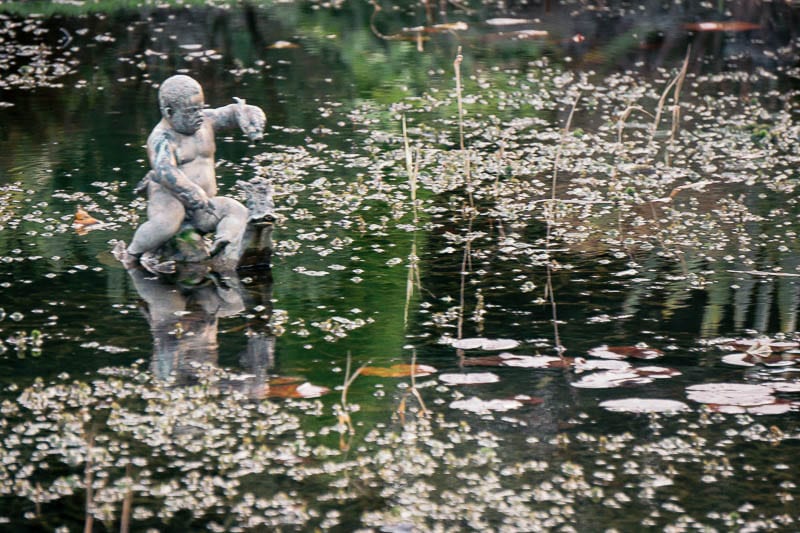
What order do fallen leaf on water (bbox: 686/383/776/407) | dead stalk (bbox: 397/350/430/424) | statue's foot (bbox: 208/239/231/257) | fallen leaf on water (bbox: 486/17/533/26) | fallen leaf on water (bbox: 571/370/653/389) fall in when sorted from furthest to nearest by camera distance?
fallen leaf on water (bbox: 486/17/533/26), statue's foot (bbox: 208/239/231/257), fallen leaf on water (bbox: 571/370/653/389), fallen leaf on water (bbox: 686/383/776/407), dead stalk (bbox: 397/350/430/424)

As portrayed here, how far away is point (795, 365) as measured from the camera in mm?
6629

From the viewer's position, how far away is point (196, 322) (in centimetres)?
715

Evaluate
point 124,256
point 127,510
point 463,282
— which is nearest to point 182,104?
point 124,256

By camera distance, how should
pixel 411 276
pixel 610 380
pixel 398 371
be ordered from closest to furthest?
pixel 610 380
pixel 398 371
pixel 411 276

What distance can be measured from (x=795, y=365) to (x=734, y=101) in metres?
5.69

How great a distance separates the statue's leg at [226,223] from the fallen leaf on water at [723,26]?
27.7 ft

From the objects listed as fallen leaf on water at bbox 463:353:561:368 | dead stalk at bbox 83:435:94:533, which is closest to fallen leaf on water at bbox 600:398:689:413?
fallen leaf on water at bbox 463:353:561:368

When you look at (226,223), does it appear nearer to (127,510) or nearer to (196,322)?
(196,322)

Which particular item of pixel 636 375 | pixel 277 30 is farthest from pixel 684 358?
pixel 277 30

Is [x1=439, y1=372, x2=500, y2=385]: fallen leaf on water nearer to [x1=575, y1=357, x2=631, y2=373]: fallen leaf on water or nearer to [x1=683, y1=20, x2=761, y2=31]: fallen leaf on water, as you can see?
[x1=575, y1=357, x2=631, y2=373]: fallen leaf on water

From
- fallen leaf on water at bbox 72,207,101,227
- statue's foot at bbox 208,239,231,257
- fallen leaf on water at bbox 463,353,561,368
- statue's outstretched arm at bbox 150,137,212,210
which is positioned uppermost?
statue's outstretched arm at bbox 150,137,212,210

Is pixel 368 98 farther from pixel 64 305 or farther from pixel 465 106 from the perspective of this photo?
pixel 64 305

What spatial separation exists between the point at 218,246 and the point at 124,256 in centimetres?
66

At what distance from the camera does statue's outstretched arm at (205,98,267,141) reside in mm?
7719
